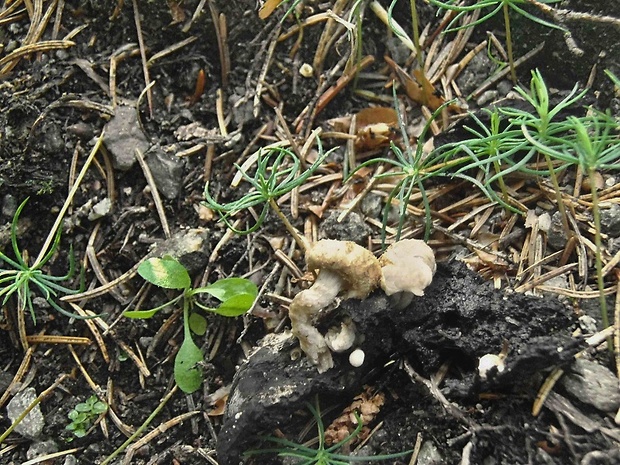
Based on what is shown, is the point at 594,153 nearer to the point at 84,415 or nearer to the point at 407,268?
the point at 407,268

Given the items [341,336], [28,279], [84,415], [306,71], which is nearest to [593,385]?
[341,336]

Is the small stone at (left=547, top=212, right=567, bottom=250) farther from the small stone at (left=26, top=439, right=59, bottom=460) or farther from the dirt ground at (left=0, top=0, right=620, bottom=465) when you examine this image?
the small stone at (left=26, top=439, right=59, bottom=460)

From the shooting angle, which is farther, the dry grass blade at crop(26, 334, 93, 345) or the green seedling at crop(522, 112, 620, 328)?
A: the dry grass blade at crop(26, 334, 93, 345)

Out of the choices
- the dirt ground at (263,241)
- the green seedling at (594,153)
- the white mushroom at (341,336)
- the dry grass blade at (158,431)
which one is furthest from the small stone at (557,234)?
the dry grass blade at (158,431)

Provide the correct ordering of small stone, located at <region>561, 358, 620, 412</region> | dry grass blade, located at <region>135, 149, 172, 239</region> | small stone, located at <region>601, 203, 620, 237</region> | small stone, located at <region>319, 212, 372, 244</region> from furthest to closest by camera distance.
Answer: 1. dry grass blade, located at <region>135, 149, 172, 239</region>
2. small stone, located at <region>319, 212, 372, 244</region>
3. small stone, located at <region>601, 203, 620, 237</region>
4. small stone, located at <region>561, 358, 620, 412</region>

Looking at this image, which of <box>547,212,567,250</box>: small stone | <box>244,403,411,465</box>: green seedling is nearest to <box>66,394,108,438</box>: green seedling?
<box>244,403,411,465</box>: green seedling

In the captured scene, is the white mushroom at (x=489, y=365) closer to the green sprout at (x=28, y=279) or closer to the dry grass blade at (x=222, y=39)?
the green sprout at (x=28, y=279)

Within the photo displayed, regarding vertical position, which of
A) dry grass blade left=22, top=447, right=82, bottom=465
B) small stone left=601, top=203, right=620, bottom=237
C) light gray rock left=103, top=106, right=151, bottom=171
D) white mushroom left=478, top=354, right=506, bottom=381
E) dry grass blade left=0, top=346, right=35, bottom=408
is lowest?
dry grass blade left=22, top=447, right=82, bottom=465

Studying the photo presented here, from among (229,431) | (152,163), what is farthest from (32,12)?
(229,431)
